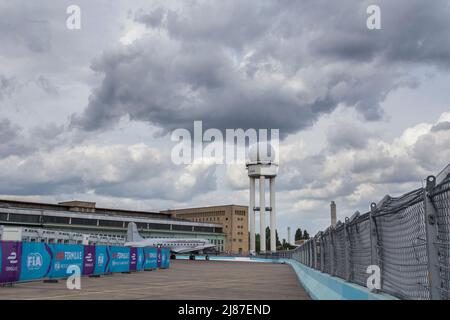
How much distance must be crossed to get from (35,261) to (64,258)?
2.67m

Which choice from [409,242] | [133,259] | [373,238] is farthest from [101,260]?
[409,242]

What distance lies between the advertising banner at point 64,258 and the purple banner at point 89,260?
449 millimetres

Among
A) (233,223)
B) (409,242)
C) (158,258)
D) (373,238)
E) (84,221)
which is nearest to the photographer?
(409,242)

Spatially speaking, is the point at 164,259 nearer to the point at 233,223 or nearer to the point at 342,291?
the point at 342,291

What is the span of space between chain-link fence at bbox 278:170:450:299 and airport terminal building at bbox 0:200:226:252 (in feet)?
343

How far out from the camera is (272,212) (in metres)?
144

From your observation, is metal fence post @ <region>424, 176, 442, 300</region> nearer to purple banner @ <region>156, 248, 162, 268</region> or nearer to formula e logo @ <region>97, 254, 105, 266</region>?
formula e logo @ <region>97, 254, 105, 266</region>

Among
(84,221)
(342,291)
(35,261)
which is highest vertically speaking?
(84,221)

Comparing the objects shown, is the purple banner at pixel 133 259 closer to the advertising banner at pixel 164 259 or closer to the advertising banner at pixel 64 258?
the advertising banner at pixel 164 259

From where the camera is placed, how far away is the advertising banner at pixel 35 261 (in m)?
22.9

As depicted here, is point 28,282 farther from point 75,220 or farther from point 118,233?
point 118,233

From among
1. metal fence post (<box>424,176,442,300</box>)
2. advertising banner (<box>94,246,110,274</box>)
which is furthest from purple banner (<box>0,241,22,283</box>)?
metal fence post (<box>424,176,442,300</box>)

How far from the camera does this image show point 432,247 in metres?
5.69

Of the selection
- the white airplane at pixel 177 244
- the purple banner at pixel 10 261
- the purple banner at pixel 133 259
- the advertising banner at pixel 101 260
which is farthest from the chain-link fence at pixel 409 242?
the white airplane at pixel 177 244
